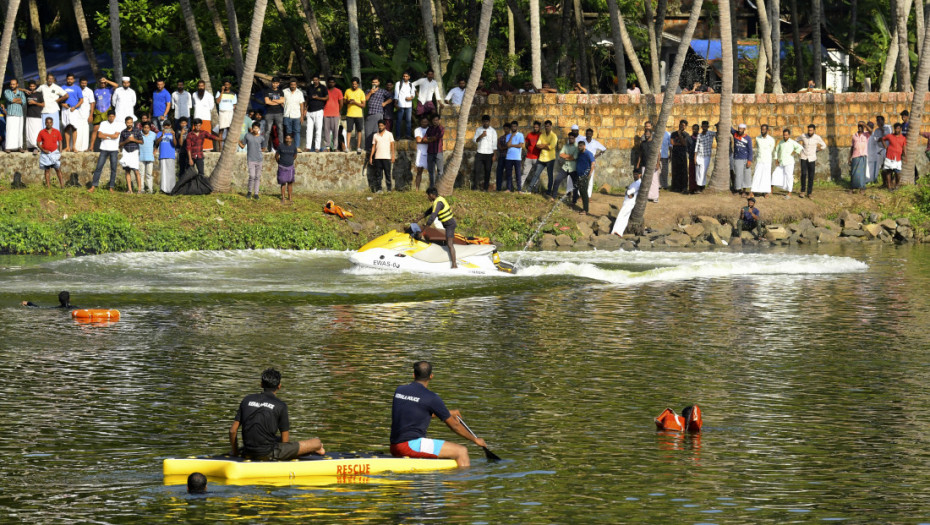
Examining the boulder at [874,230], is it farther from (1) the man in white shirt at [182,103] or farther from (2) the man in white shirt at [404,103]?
(1) the man in white shirt at [182,103]

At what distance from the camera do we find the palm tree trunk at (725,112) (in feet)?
118

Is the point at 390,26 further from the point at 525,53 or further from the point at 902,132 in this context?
the point at 902,132

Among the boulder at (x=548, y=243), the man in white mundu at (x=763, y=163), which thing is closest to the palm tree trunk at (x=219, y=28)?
the boulder at (x=548, y=243)

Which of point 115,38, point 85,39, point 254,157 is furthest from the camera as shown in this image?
point 85,39

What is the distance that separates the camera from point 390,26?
140ft

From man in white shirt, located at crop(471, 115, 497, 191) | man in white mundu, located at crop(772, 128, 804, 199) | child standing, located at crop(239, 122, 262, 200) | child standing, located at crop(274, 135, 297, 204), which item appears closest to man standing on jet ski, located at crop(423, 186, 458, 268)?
child standing, located at crop(274, 135, 297, 204)

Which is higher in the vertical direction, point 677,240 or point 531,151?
point 531,151

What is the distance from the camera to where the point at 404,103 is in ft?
118

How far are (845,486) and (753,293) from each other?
1348cm

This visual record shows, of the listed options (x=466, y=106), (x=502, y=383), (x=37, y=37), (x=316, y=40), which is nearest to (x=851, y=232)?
(x=466, y=106)

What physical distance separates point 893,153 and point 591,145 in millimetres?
9051

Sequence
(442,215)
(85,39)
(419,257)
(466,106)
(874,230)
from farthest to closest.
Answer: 1. (85,39)
2. (874,230)
3. (466,106)
4. (419,257)
5. (442,215)

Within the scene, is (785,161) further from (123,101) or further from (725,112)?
(123,101)

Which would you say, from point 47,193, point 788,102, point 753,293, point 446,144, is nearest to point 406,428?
point 753,293
